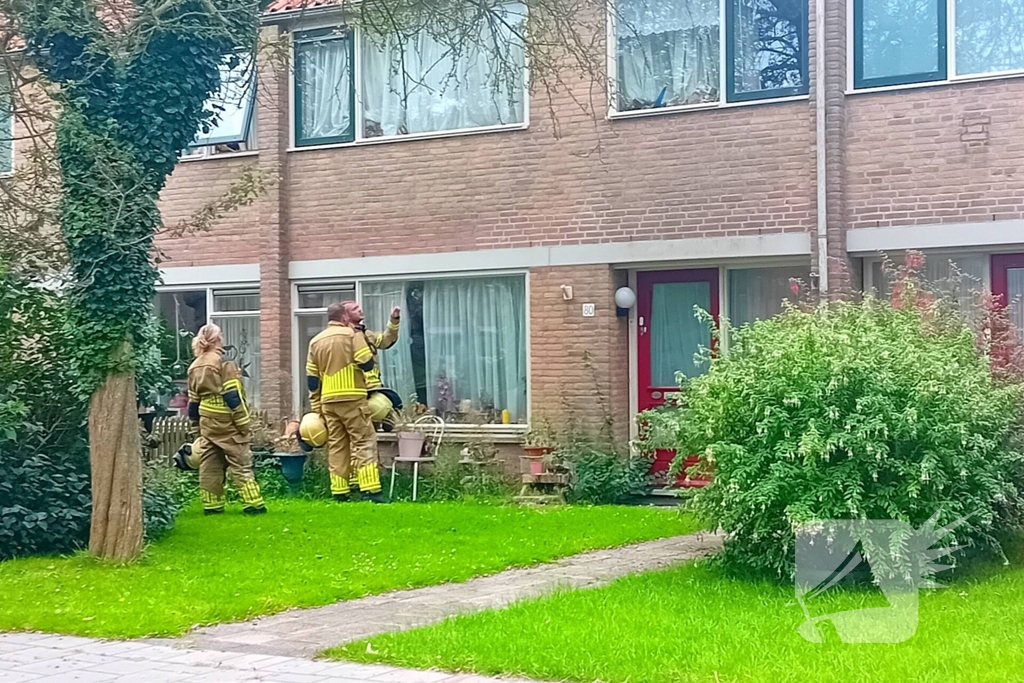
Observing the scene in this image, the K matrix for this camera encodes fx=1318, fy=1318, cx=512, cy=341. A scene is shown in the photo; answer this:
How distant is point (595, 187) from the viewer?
14.5 metres

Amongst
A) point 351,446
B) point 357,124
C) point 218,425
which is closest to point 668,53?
point 357,124

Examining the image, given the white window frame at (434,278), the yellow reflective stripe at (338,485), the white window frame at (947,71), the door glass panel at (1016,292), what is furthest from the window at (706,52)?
the yellow reflective stripe at (338,485)

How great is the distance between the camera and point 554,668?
6566 mm

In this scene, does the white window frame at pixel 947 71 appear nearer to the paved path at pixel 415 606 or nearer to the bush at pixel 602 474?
the bush at pixel 602 474

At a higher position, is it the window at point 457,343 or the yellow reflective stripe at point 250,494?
the window at point 457,343

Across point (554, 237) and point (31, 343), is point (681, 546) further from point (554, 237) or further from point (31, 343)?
point (31, 343)

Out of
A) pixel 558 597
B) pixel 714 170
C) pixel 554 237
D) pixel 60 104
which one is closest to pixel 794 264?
pixel 714 170

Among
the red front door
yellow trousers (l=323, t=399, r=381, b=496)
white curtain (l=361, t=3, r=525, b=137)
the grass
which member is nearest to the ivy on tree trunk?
the grass

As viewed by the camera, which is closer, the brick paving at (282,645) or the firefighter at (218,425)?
the brick paving at (282,645)

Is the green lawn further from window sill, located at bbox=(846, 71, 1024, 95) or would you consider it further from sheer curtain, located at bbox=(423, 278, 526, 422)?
sheer curtain, located at bbox=(423, 278, 526, 422)

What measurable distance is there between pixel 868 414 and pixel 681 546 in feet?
9.08

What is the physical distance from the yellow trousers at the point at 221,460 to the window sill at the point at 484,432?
8.18 ft

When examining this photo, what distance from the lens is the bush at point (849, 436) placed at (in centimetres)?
844

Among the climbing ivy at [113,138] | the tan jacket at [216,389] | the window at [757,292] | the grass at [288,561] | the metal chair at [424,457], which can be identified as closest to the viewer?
the grass at [288,561]
